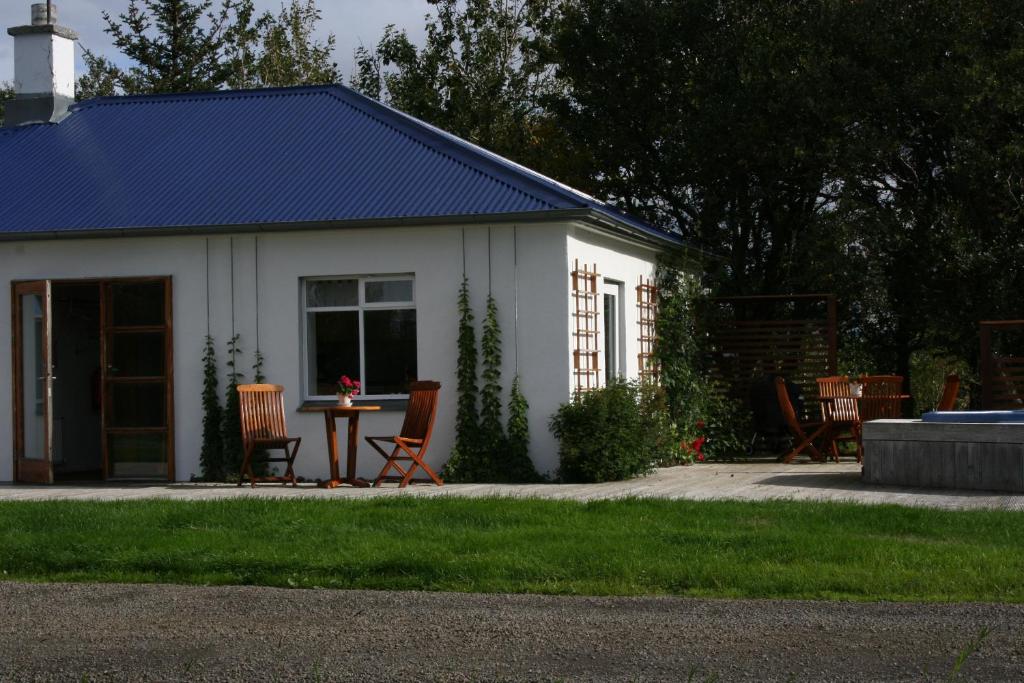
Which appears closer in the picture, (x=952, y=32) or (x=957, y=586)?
(x=957, y=586)

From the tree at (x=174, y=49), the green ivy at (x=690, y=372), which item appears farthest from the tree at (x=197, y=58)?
the green ivy at (x=690, y=372)

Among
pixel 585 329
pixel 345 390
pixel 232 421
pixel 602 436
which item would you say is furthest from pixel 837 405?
pixel 232 421

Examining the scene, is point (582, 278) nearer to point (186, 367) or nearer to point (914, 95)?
→ point (186, 367)

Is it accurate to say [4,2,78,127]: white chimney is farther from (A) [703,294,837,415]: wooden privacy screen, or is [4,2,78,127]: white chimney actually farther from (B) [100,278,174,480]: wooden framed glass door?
(A) [703,294,837,415]: wooden privacy screen

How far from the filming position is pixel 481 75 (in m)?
34.8

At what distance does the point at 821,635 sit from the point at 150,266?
36.2 feet

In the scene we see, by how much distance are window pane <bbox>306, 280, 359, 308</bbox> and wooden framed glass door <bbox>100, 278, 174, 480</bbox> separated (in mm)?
1665

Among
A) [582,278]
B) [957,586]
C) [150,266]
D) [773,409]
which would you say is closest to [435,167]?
[582,278]

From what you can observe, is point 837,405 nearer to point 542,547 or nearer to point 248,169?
point 248,169

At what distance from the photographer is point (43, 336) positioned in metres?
15.9

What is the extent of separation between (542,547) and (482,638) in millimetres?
2594

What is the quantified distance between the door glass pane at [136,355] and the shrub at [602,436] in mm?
4594

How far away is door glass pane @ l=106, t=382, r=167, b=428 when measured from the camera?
16047 millimetres

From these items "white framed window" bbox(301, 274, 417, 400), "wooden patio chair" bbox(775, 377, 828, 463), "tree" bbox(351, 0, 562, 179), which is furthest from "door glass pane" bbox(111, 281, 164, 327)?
"tree" bbox(351, 0, 562, 179)
